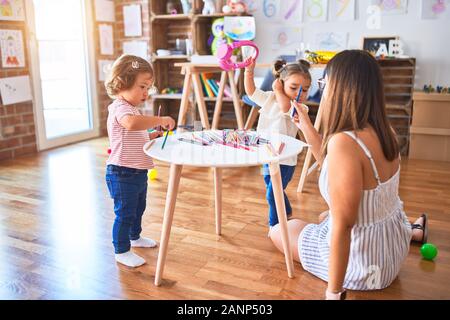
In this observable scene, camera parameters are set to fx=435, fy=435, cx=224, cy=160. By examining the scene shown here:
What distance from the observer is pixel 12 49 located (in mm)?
3404

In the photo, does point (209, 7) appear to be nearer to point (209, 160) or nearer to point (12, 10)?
point (12, 10)

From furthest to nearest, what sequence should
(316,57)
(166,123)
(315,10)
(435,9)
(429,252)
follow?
(315,10) < (435,9) < (316,57) < (429,252) < (166,123)

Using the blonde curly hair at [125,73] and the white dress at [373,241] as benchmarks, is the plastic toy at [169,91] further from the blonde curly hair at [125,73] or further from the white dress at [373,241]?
the white dress at [373,241]

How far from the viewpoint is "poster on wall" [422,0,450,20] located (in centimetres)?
334

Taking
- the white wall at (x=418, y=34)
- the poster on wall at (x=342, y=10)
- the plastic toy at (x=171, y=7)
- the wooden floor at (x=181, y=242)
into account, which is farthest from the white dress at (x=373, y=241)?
the plastic toy at (x=171, y=7)

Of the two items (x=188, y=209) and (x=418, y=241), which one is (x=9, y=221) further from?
(x=418, y=241)

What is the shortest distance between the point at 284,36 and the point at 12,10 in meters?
2.22

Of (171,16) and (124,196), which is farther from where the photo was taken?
(171,16)

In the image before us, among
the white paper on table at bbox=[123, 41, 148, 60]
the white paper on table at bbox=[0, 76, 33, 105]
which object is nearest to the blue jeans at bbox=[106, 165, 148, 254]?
the white paper on table at bbox=[0, 76, 33, 105]

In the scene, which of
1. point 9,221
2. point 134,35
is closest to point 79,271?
point 9,221

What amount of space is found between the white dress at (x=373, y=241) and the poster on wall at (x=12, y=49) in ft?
9.46

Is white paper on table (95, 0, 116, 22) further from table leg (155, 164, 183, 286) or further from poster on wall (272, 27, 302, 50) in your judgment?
table leg (155, 164, 183, 286)

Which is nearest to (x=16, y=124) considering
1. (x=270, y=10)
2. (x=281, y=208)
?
(x=270, y=10)

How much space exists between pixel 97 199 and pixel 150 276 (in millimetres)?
992
